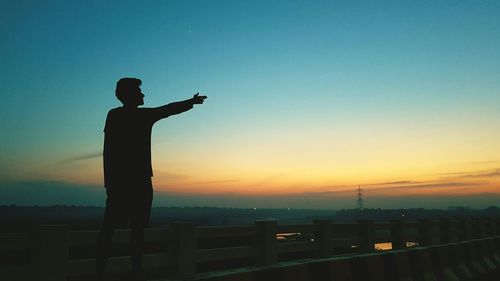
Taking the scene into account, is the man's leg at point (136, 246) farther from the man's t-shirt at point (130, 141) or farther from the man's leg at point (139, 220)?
the man's t-shirt at point (130, 141)

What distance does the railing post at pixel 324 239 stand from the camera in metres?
10.3

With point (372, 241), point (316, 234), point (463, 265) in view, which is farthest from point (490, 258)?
point (316, 234)

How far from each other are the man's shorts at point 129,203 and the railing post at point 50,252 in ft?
2.15

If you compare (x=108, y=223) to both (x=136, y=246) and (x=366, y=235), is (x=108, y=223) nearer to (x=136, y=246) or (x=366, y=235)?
(x=136, y=246)

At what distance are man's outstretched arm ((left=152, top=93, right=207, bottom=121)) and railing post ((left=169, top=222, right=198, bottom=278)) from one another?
220 cm

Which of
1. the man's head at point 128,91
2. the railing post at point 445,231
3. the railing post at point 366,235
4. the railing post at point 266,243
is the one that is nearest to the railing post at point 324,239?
the railing post at point 366,235

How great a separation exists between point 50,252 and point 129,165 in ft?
4.10

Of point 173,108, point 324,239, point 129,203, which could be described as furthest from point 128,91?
point 324,239

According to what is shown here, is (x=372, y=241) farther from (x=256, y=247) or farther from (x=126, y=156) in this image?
(x=126, y=156)

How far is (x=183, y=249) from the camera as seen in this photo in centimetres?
683

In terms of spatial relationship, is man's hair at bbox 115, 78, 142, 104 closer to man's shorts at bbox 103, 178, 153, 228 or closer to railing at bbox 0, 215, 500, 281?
man's shorts at bbox 103, 178, 153, 228

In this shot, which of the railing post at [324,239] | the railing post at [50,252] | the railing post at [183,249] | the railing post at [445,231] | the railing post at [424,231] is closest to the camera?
the railing post at [50,252]

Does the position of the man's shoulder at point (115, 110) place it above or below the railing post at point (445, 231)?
above

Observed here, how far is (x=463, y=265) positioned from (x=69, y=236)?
30.7ft
